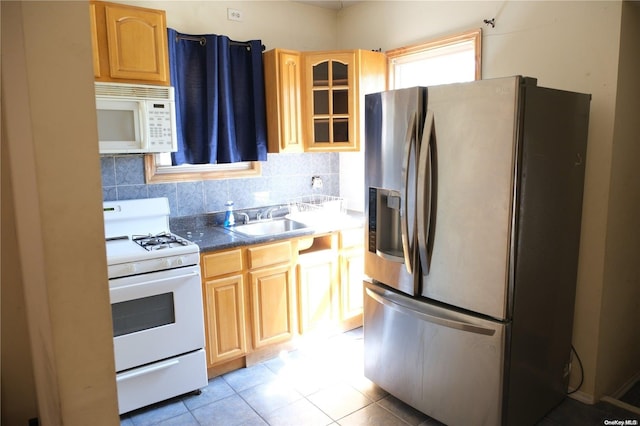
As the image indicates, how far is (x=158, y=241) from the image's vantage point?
2744 millimetres

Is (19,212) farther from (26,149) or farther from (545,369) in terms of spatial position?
(545,369)

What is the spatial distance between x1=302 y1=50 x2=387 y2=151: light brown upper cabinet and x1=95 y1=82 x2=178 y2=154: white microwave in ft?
3.52

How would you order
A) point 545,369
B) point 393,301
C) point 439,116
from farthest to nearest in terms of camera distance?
point 393,301
point 545,369
point 439,116

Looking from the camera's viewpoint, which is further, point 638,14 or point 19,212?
point 638,14

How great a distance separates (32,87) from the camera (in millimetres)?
926

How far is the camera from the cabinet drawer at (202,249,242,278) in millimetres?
2744

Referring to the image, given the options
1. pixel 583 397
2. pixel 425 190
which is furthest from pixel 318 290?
pixel 583 397

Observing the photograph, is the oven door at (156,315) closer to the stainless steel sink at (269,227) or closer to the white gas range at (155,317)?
the white gas range at (155,317)

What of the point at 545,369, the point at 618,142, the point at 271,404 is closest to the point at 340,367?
the point at 271,404

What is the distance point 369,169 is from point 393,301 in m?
0.75

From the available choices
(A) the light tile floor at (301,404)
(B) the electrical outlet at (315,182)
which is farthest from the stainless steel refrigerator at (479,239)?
(B) the electrical outlet at (315,182)

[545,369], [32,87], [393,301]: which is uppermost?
[32,87]

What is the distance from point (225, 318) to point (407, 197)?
55.4 inches

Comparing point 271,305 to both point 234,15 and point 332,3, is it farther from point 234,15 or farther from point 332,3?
point 332,3
